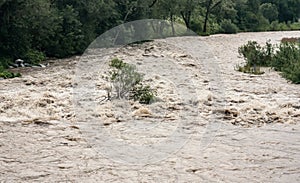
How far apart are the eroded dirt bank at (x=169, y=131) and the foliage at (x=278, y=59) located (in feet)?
1.86

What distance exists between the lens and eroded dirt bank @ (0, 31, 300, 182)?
8094 millimetres

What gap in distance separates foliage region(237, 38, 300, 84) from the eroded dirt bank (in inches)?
22.4

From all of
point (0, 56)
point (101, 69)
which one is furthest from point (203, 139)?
point (0, 56)

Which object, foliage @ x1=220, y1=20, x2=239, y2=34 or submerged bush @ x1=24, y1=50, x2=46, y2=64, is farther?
foliage @ x1=220, y1=20, x2=239, y2=34

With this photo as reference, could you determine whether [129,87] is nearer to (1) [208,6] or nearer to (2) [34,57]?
(2) [34,57]

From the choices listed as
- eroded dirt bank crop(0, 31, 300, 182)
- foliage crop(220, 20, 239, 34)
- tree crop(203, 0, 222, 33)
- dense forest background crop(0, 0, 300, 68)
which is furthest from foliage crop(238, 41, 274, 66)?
foliage crop(220, 20, 239, 34)

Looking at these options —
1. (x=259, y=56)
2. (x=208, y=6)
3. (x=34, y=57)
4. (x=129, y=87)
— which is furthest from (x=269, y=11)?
Answer: (x=129, y=87)

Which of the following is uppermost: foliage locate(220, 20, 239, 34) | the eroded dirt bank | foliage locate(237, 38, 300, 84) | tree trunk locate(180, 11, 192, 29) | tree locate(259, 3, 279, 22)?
tree locate(259, 3, 279, 22)

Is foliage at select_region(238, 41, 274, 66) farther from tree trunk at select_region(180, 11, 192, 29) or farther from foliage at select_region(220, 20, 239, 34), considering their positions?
foliage at select_region(220, 20, 239, 34)

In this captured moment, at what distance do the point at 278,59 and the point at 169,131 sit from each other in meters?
11.6

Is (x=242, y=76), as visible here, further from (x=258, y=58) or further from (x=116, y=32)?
(x=116, y=32)

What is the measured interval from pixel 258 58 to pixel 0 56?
1281 centimetres

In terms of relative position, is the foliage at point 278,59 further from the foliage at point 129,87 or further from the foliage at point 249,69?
the foliage at point 129,87

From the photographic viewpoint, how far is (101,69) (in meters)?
21.0
